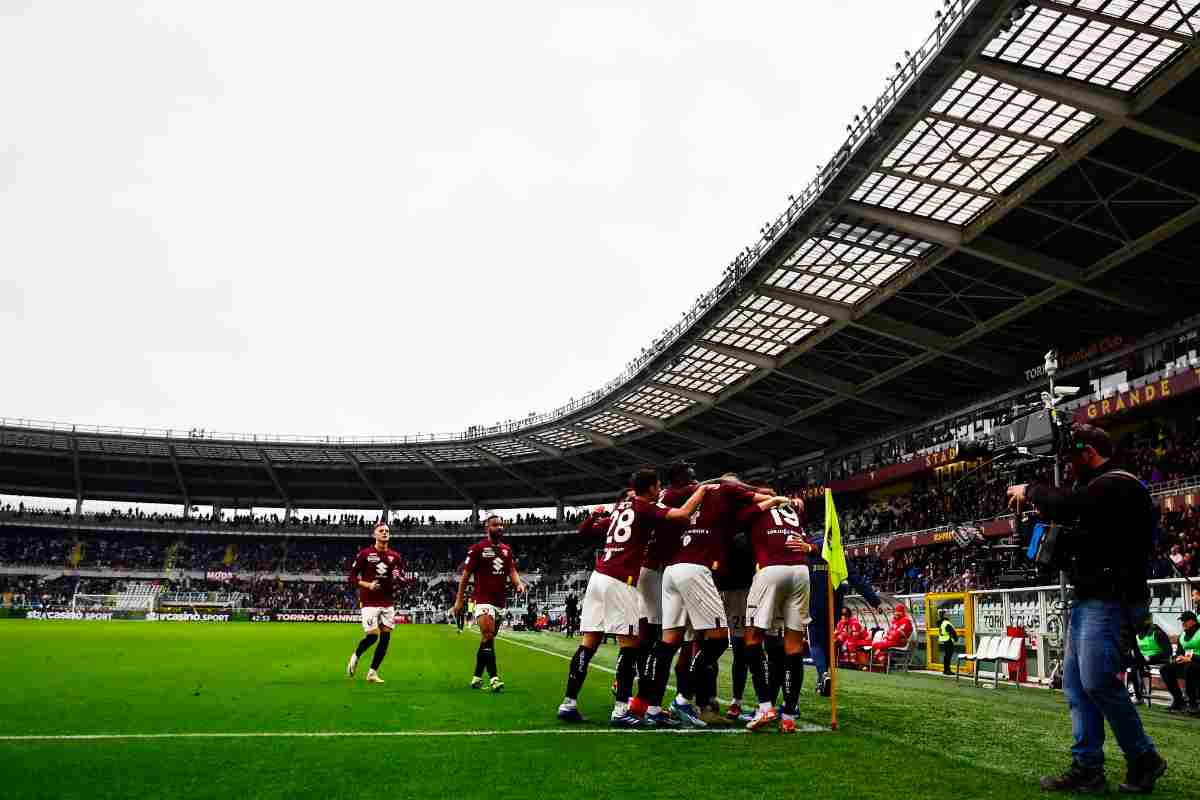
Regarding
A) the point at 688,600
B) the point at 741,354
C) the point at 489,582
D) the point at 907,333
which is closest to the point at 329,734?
the point at 688,600

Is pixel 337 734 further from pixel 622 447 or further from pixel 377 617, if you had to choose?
pixel 622 447

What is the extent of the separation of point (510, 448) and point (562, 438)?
553cm

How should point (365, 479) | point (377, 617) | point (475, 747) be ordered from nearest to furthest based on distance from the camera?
point (475, 747), point (377, 617), point (365, 479)

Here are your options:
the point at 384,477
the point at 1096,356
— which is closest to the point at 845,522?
the point at 1096,356

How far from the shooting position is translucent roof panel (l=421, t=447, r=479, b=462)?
66.5m

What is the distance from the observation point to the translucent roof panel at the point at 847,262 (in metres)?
30.7

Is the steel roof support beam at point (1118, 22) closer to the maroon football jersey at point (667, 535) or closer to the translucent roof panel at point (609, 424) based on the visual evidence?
the maroon football jersey at point (667, 535)

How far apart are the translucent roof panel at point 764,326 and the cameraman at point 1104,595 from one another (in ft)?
101

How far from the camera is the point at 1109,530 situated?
541 centimetres

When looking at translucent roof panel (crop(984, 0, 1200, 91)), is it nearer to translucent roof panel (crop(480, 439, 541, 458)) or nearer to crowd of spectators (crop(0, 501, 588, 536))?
translucent roof panel (crop(480, 439, 541, 458))

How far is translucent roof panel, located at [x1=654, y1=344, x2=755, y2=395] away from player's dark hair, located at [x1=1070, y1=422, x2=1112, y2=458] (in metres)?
35.9

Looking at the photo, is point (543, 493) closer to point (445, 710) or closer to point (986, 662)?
point (986, 662)

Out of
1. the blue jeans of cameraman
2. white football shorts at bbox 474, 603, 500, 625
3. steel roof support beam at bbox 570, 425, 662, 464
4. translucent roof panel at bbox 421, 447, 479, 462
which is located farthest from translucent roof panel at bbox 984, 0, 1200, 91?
translucent roof panel at bbox 421, 447, 479, 462

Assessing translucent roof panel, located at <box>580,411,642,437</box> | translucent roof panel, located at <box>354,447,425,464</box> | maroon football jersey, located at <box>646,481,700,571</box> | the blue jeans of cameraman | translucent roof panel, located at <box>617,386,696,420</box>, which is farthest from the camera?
translucent roof panel, located at <box>354,447,425,464</box>
